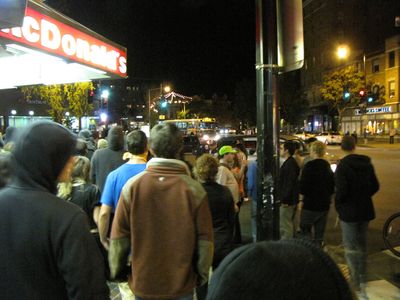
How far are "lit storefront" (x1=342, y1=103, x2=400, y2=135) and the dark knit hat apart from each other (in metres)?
47.0

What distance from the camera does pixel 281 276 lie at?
991 mm

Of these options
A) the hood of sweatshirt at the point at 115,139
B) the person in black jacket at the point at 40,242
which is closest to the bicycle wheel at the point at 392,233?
the hood of sweatshirt at the point at 115,139

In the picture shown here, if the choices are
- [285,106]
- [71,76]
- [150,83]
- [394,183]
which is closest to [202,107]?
[150,83]

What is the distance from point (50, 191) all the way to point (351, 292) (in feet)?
5.13

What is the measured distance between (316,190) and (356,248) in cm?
123

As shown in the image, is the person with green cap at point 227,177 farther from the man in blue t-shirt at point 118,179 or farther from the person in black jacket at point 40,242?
the person in black jacket at point 40,242

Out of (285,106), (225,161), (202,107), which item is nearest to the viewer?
(225,161)

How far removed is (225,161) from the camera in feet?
24.7

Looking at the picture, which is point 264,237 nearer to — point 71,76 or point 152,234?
point 152,234

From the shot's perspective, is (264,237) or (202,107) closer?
(264,237)

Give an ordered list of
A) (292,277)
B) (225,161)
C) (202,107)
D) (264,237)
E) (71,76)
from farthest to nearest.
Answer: (202,107), (71,76), (225,161), (264,237), (292,277)

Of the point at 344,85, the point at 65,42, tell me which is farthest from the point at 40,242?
the point at 344,85

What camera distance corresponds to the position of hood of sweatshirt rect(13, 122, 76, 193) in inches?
82.7

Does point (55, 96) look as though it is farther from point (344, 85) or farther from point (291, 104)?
point (291, 104)
